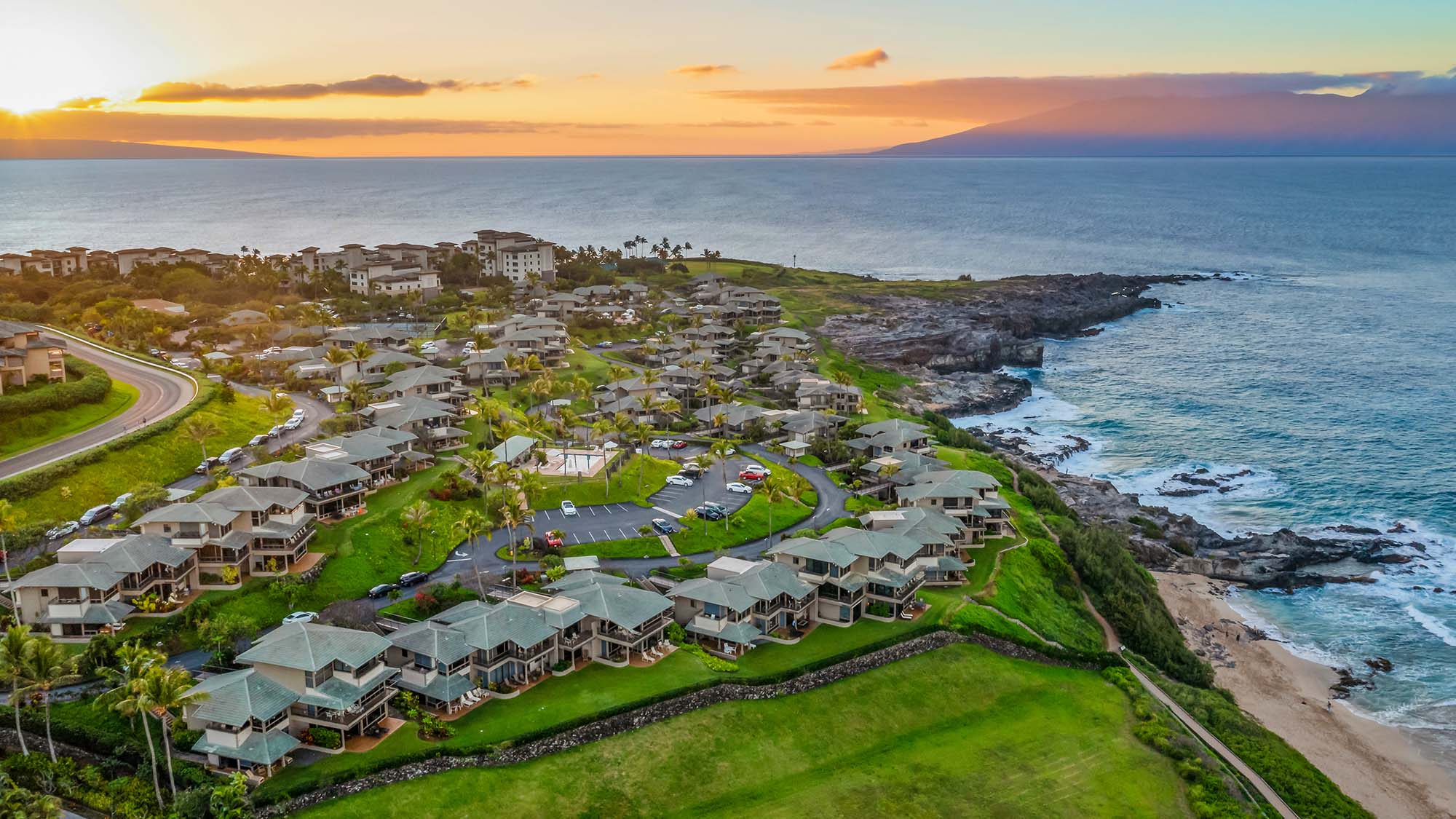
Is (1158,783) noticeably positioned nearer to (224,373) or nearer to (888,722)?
(888,722)

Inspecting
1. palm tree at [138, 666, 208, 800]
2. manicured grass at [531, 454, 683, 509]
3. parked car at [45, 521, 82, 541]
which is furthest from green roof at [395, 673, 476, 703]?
parked car at [45, 521, 82, 541]

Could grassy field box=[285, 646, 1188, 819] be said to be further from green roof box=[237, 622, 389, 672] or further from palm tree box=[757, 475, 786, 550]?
palm tree box=[757, 475, 786, 550]

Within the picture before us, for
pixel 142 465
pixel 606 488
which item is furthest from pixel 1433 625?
pixel 142 465

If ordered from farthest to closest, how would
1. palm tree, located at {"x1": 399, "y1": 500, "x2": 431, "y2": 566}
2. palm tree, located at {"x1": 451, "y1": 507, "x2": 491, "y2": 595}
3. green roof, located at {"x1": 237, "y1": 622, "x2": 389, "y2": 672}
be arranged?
palm tree, located at {"x1": 399, "y1": 500, "x2": 431, "y2": 566}, palm tree, located at {"x1": 451, "y1": 507, "x2": 491, "y2": 595}, green roof, located at {"x1": 237, "y1": 622, "x2": 389, "y2": 672}

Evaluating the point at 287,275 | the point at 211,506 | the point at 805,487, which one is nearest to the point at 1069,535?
the point at 805,487

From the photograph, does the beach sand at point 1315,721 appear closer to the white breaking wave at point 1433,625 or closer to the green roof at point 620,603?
the white breaking wave at point 1433,625

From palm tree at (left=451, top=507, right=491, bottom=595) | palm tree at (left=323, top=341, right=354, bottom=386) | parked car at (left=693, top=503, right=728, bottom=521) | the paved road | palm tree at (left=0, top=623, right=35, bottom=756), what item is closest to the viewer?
palm tree at (left=0, top=623, right=35, bottom=756)

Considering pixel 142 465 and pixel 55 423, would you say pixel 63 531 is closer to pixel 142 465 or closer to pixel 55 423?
pixel 142 465

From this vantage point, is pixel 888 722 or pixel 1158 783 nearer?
pixel 1158 783
